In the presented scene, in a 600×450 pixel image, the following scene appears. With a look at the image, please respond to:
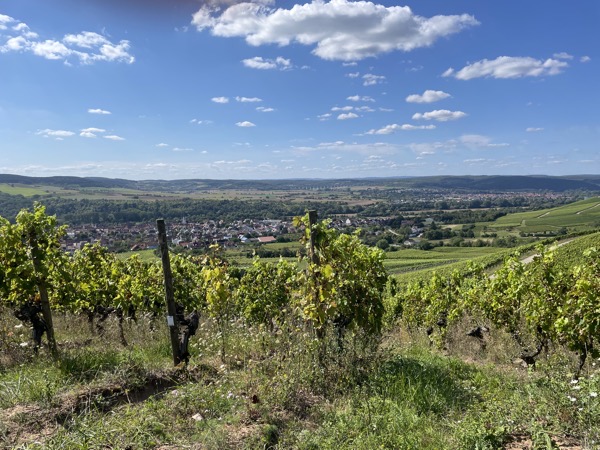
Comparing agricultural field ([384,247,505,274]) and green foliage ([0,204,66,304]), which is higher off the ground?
green foliage ([0,204,66,304])

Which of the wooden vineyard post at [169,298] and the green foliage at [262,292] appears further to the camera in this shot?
the green foliage at [262,292]

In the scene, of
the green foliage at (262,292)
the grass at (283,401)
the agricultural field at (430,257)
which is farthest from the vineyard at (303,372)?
the agricultural field at (430,257)

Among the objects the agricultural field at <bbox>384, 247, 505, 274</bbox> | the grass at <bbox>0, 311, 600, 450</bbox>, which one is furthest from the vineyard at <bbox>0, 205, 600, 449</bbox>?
the agricultural field at <bbox>384, 247, 505, 274</bbox>

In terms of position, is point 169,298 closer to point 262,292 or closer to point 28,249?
point 28,249

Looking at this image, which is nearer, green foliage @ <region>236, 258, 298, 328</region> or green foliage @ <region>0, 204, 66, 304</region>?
green foliage @ <region>0, 204, 66, 304</region>

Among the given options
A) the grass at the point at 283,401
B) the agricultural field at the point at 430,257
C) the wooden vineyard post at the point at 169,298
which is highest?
the wooden vineyard post at the point at 169,298

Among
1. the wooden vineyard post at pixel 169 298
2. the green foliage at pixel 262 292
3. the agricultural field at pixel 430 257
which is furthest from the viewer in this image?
the agricultural field at pixel 430 257

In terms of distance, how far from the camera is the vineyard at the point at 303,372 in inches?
139

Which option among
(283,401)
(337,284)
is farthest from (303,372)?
(337,284)

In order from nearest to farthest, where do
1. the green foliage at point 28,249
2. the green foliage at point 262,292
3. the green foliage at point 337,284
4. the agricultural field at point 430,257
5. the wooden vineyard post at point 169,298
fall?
the green foliage at point 337,284 → the wooden vineyard post at point 169,298 → the green foliage at point 28,249 → the green foliage at point 262,292 → the agricultural field at point 430,257

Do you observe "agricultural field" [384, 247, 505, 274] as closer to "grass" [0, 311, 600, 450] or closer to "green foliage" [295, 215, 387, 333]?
"green foliage" [295, 215, 387, 333]

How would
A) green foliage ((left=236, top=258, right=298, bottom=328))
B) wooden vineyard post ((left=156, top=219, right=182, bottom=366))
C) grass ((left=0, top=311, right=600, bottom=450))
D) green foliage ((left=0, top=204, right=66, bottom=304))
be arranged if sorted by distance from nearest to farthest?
grass ((left=0, top=311, right=600, bottom=450)) < wooden vineyard post ((left=156, top=219, right=182, bottom=366)) < green foliage ((left=0, top=204, right=66, bottom=304)) < green foliage ((left=236, top=258, right=298, bottom=328))

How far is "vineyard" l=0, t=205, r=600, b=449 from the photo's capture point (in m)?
3.52

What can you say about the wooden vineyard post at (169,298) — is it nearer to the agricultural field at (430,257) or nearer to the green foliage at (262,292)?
the green foliage at (262,292)
